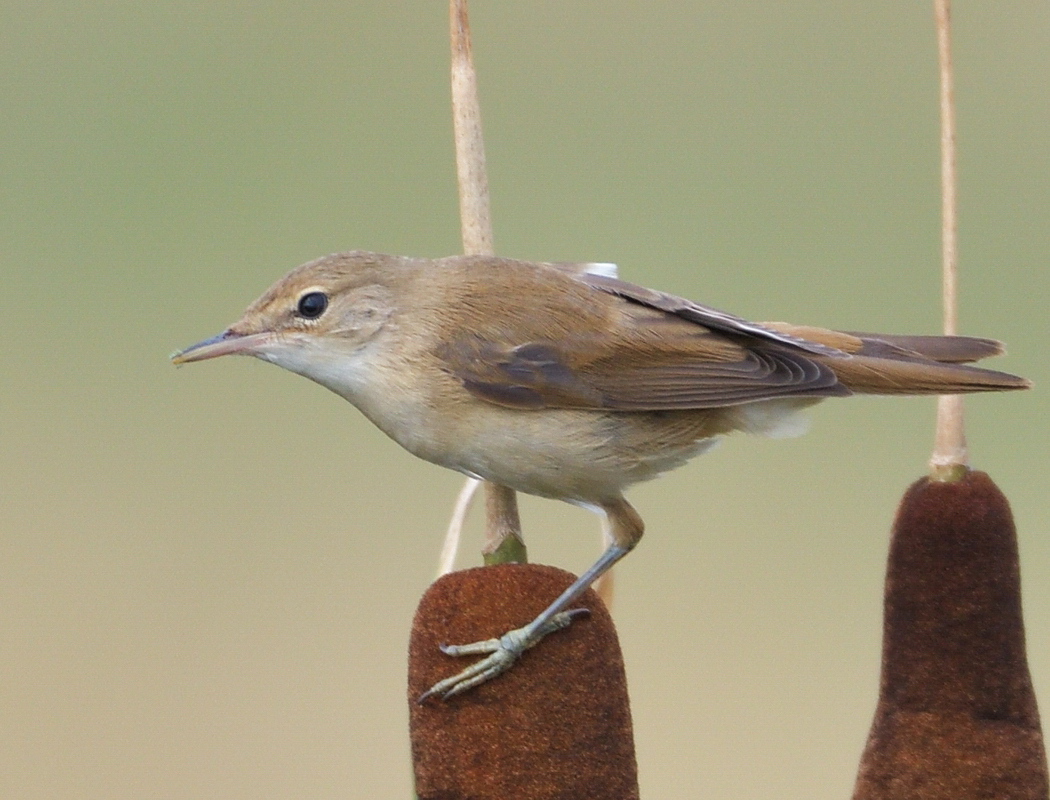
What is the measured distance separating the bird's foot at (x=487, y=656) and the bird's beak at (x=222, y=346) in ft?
2.29

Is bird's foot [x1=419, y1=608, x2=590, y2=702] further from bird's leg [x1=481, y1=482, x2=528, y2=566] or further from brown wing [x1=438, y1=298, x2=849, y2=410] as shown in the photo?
brown wing [x1=438, y1=298, x2=849, y2=410]

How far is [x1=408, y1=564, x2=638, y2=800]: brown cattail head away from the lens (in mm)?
1833

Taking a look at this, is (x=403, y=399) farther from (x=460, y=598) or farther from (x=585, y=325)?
(x=460, y=598)

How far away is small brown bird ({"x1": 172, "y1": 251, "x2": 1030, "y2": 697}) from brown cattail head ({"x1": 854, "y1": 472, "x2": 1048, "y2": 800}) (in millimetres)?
448

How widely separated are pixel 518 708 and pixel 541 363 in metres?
0.83

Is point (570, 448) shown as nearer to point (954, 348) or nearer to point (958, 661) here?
point (954, 348)

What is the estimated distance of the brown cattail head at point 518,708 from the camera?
6.01ft

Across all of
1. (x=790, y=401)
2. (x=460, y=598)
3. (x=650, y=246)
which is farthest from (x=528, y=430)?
(x=650, y=246)

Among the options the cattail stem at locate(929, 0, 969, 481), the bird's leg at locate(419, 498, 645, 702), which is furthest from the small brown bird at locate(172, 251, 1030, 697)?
the bird's leg at locate(419, 498, 645, 702)

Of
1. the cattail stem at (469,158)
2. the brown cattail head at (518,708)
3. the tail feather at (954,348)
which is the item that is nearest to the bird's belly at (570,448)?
the cattail stem at (469,158)

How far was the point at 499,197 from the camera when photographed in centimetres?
580

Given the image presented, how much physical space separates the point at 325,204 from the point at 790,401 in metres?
3.67

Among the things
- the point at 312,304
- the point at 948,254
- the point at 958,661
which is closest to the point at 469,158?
the point at 312,304

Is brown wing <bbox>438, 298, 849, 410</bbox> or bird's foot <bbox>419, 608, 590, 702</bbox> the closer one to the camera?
bird's foot <bbox>419, 608, 590, 702</bbox>
